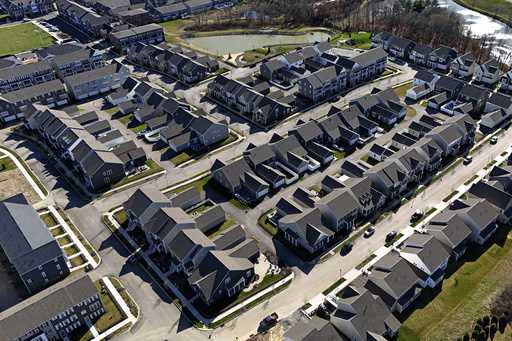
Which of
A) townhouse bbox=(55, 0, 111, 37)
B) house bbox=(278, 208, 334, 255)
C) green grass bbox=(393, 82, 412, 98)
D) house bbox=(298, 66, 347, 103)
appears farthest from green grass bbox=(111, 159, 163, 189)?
townhouse bbox=(55, 0, 111, 37)

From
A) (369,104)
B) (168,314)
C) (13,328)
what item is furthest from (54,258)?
(369,104)

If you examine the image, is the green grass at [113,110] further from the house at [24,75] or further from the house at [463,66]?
the house at [463,66]

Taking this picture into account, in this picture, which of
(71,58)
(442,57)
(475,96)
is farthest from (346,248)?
(71,58)

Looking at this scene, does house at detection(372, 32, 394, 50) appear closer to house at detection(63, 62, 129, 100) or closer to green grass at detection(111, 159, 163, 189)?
house at detection(63, 62, 129, 100)

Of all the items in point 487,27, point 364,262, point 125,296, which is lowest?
point 125,296

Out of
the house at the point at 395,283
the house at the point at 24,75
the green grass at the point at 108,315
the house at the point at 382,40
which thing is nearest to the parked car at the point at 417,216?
the house at the point at 395,283

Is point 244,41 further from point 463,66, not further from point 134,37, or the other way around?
point 463,66

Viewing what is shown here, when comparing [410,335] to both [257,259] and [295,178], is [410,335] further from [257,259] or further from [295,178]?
[295,178]
